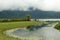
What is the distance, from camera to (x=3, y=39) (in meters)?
39.2

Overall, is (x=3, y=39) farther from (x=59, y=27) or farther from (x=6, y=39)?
(x=59, y=27)

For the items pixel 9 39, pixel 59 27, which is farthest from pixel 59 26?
pixel 9 39

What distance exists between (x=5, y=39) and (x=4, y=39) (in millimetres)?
200

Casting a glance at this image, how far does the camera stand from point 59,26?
72.4 m

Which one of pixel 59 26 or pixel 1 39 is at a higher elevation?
pixel 1 39

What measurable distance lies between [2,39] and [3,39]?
0.21 m

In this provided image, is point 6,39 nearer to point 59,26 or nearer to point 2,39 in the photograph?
point 2,39

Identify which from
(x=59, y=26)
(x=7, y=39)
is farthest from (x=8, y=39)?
(x=59, y=26)

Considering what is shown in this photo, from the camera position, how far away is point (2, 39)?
39.2 metres

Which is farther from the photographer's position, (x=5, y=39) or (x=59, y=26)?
(x=59, y=26)

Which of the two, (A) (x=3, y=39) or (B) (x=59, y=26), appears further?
(B) (x=59, y=26)

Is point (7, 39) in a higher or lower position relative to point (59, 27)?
higher

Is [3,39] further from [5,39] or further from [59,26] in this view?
[59,26]

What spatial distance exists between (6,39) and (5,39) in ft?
0.74
